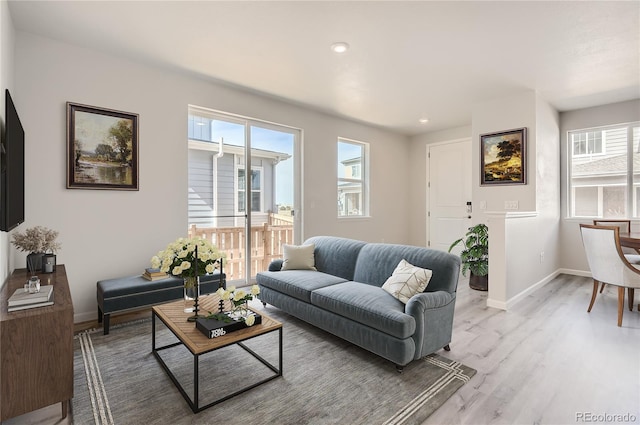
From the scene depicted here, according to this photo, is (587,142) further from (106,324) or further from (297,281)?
(106,324)

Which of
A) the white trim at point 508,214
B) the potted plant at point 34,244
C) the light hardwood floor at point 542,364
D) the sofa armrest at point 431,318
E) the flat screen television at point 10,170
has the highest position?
the flat screen television at point 10,170

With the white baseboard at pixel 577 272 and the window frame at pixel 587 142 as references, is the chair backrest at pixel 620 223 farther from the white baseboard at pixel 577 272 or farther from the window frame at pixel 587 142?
the window frame at pixel 587 142

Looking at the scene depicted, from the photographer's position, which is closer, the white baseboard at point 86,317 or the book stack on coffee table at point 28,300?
the book stack on coffee table at point 28,300

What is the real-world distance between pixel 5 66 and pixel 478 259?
5182 millimetres

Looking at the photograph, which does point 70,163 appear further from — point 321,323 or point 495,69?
point 495,69

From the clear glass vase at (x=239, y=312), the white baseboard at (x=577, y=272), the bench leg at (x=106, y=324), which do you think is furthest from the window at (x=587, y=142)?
the bench leg at (x=106, y=324)

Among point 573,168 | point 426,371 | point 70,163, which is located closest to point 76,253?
point 70,163

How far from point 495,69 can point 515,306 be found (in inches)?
107

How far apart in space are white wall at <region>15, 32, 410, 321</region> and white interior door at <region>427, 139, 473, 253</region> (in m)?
3.57

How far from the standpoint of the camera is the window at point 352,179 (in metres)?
5.64

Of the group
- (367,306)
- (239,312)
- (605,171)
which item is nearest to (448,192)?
(605,171)

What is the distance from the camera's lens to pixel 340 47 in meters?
2.93

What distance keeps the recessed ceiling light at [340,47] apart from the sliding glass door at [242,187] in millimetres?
1805

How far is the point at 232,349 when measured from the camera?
249 cm
